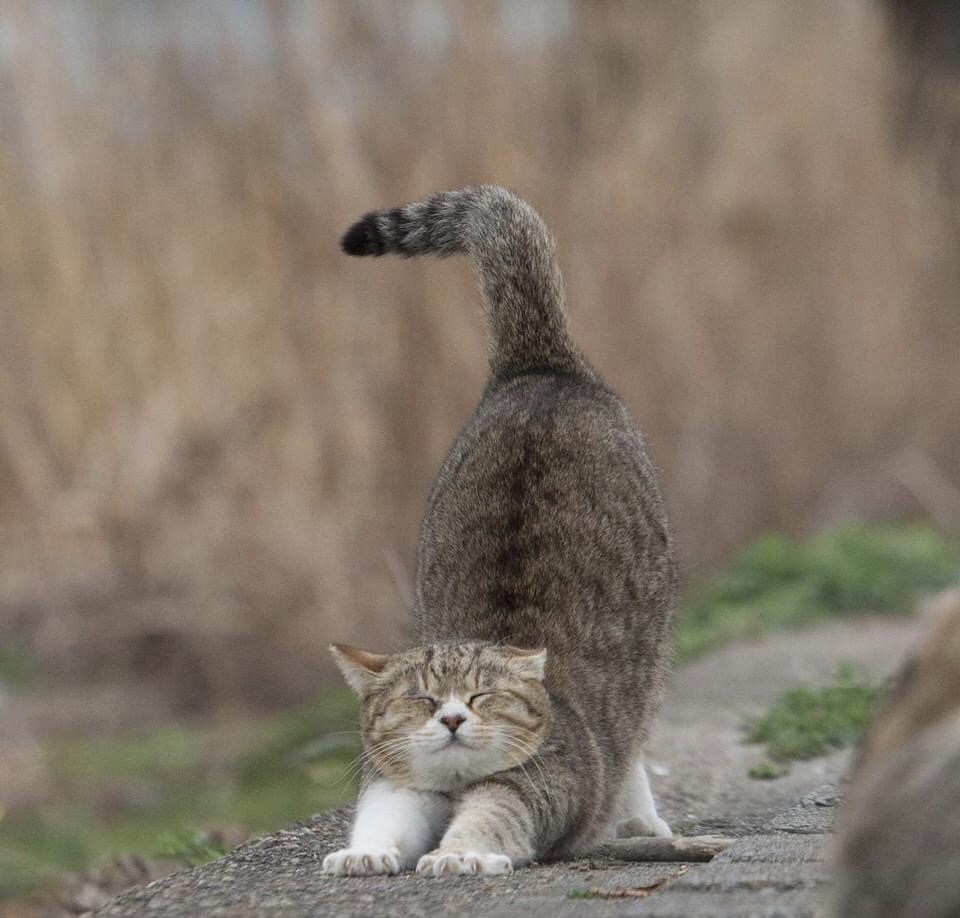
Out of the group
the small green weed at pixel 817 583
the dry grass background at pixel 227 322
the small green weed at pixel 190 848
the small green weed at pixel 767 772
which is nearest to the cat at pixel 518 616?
the small green weed at pixel 767 772

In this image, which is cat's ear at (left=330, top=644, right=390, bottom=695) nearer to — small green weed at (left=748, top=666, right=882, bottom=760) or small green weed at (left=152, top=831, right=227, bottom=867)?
small green weed at (left=152, top=831, right=227, bottom=867)

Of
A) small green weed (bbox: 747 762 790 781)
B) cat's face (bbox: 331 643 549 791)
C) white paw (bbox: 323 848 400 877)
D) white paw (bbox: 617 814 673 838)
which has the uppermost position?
cat's face (bbox: 331 643 549 791)

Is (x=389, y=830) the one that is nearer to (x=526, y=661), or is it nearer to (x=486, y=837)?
(x=486, y=837)

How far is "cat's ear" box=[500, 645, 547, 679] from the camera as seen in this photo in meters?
3.76

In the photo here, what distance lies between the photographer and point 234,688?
7.88 metres

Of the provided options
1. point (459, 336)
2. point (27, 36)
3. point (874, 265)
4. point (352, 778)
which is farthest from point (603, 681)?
point (874, 265)

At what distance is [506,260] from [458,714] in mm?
1393

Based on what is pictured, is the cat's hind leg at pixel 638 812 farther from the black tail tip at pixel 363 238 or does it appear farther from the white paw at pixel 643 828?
the black tail tip at pixel 363 238

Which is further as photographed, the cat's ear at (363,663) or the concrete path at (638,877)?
the cat's ear at (363,663)

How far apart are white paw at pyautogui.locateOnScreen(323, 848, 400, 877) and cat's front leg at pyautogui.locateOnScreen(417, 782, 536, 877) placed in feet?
0.21

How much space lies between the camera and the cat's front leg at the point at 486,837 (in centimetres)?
344

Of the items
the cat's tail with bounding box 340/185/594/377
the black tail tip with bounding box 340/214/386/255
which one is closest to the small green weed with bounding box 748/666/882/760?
the cat's tail with bounding box 340/185/594/377

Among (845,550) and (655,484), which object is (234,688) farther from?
(655,484)

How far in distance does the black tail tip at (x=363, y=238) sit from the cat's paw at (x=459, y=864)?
65.2 inches
